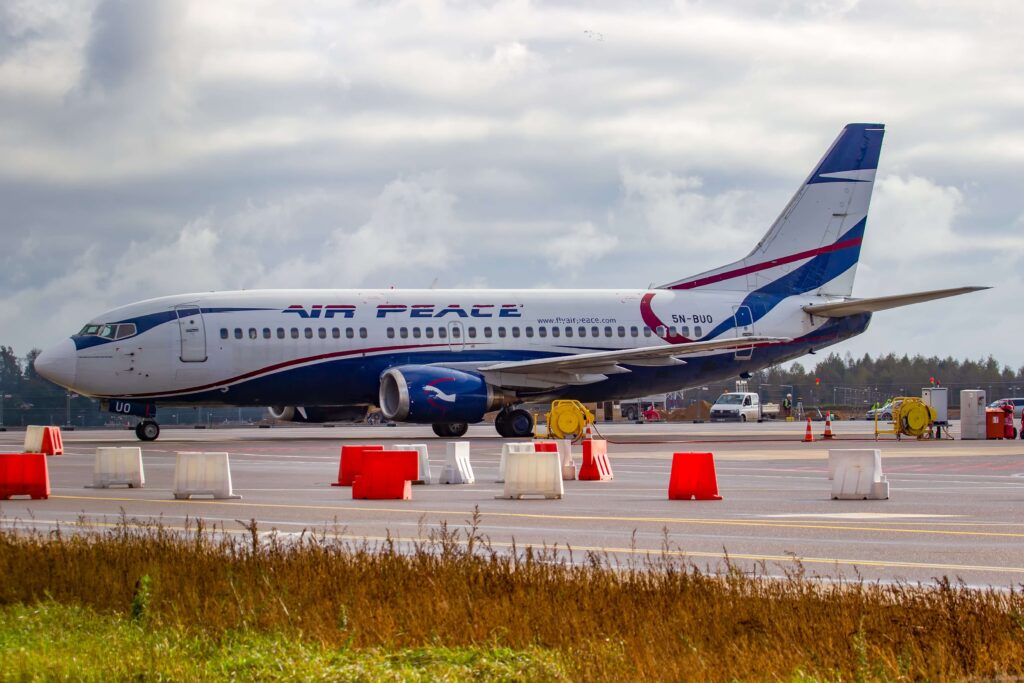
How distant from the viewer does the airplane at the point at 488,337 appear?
44.8 m

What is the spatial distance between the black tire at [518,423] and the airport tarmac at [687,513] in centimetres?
1347

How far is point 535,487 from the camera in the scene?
22328mm

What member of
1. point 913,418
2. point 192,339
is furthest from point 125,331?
point 913,418

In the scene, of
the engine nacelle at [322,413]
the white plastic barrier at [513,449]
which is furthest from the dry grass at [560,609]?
the engine nacelle at [322,413]

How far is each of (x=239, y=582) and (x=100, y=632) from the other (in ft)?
4.39

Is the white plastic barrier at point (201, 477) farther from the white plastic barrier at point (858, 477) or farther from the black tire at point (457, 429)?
the black tire at point (457, 429)

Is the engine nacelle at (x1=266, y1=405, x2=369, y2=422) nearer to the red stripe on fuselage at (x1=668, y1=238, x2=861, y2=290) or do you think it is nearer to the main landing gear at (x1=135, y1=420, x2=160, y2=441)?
the main landing gear at (x1=135, y1=420, x2=160, y2=441)

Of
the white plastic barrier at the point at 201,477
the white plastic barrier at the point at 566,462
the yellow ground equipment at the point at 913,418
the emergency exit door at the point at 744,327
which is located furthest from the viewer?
the emergency exit door at the point at 744,327

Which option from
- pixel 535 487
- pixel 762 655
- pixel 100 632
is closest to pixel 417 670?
pixel 762 655

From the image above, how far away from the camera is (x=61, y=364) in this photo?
1761 inches

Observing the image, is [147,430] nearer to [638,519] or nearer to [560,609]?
[638,519]

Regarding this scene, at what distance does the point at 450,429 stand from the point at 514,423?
2.03m

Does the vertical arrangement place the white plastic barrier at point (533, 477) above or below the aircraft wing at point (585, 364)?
below

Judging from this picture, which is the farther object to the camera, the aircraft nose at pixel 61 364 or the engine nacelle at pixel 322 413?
the engine nacelle at pixel 322 413
